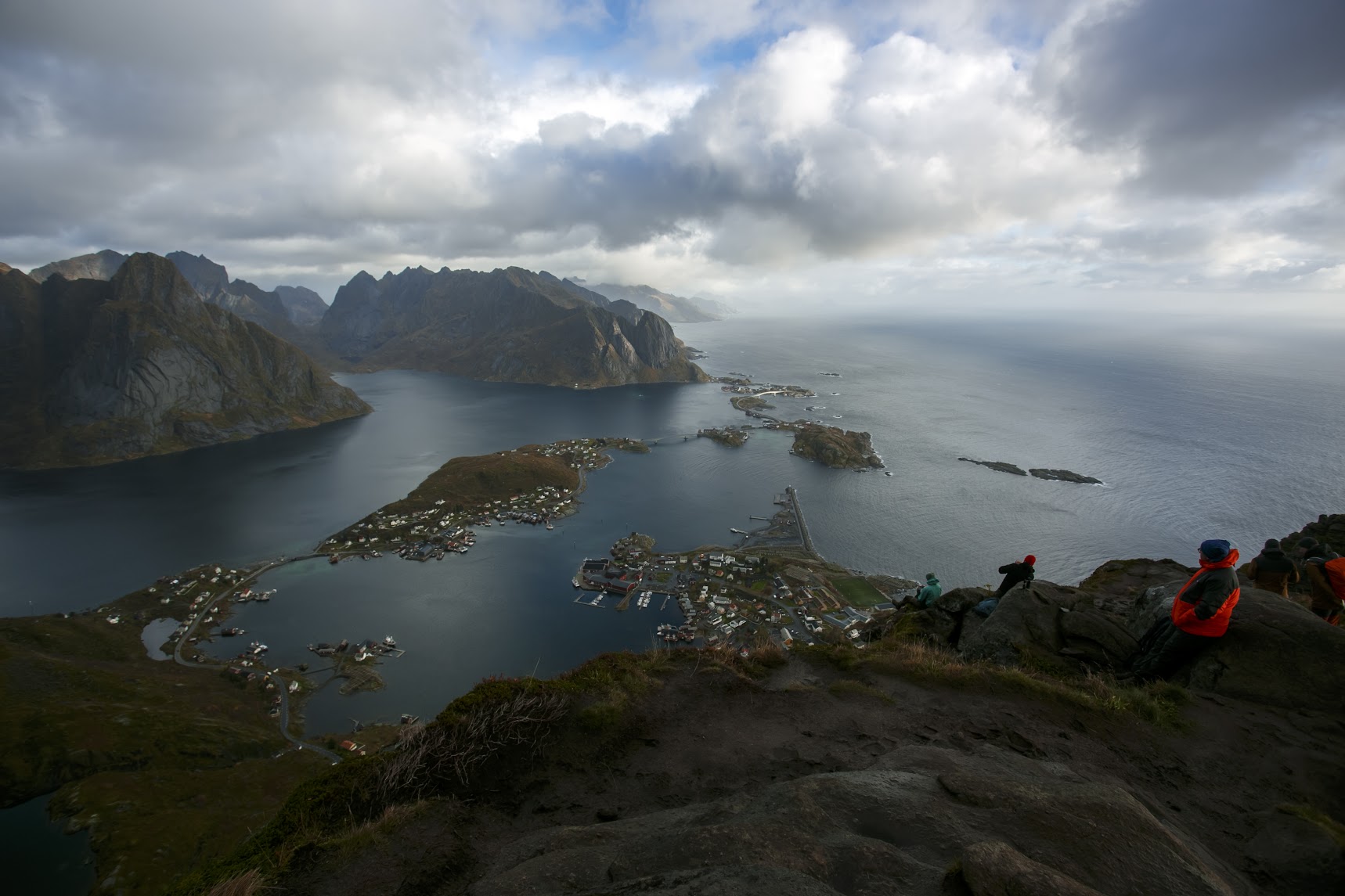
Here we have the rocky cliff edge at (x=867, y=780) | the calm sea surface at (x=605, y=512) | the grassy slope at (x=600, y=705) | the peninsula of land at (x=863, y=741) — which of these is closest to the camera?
the rocky cliff edge at (x=867, y=780)

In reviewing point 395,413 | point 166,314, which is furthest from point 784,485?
point 166,314

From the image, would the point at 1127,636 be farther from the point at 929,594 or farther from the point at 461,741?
the point at 461,741

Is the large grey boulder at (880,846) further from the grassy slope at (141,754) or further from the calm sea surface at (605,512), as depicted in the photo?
the grassy slope at (141,754)

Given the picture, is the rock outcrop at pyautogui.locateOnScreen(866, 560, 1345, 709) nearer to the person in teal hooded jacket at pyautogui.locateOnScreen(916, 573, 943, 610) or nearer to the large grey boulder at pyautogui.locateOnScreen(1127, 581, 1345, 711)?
the large grey boulder at pyautogui.locateOnScreen(1127, 581, 1345, 711)

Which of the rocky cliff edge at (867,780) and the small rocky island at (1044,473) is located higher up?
the rocky cliff edge at (867,780)

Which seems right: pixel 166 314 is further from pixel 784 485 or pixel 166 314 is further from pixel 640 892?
pixel 640 892

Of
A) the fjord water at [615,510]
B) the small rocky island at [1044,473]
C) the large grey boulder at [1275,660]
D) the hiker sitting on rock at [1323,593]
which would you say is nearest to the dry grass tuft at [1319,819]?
the large grey boulder at [1275,660]

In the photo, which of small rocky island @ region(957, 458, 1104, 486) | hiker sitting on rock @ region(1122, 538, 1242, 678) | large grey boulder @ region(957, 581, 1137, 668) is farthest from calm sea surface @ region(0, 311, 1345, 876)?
hiker sitting on rock @ region(1122, 538, 1242, 678)
